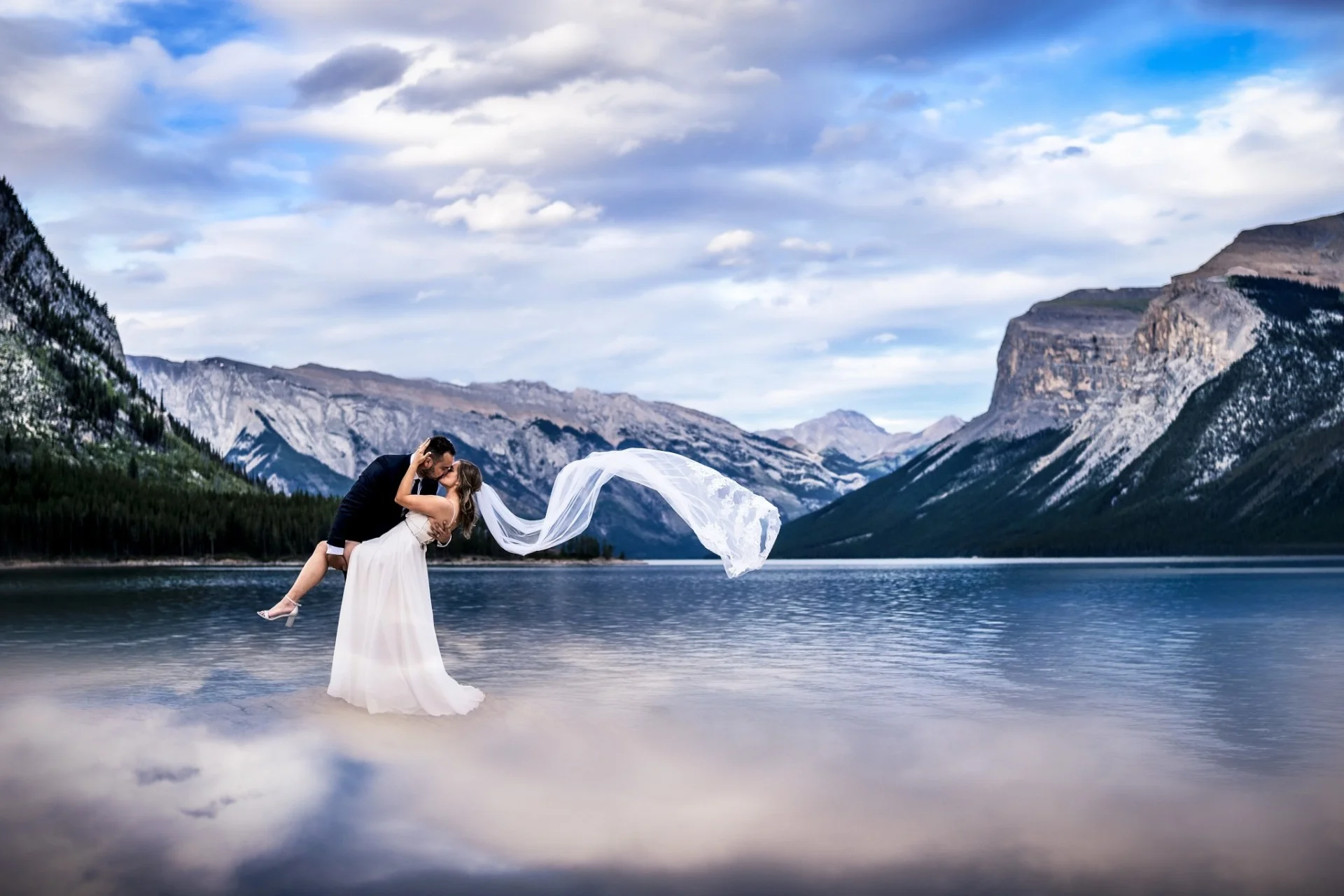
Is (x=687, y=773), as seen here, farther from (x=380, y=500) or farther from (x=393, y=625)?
(x=380, y=500)

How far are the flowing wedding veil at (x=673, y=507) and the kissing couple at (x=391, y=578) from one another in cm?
210

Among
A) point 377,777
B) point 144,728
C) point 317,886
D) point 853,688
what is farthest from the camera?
point 853,688

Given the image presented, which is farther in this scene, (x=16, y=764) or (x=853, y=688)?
(x=853, y=688)

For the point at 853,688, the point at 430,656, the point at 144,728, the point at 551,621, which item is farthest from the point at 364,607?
the point at 551,621

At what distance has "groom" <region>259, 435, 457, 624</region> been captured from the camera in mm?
22469

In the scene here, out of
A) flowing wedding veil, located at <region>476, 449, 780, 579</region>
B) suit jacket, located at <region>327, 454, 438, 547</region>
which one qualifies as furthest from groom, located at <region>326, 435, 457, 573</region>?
flowing wedding veil, located at <region>476, 449, 780, 579</region>

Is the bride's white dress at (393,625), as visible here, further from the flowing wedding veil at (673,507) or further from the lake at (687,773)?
the flowing wedding veil at (673,507)

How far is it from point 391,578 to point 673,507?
582 centimetres

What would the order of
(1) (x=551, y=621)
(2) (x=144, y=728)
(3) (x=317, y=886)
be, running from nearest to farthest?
(3) (x=317, y=886)
(2) (x=144, y=728)
(1) (x=551, y=621)

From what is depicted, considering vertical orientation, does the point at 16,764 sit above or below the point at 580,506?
below

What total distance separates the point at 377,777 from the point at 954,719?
40.7ft

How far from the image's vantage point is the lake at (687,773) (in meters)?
13.8

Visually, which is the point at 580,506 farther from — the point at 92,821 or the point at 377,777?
the point at 92,821

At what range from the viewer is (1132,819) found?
16297 millimetres
